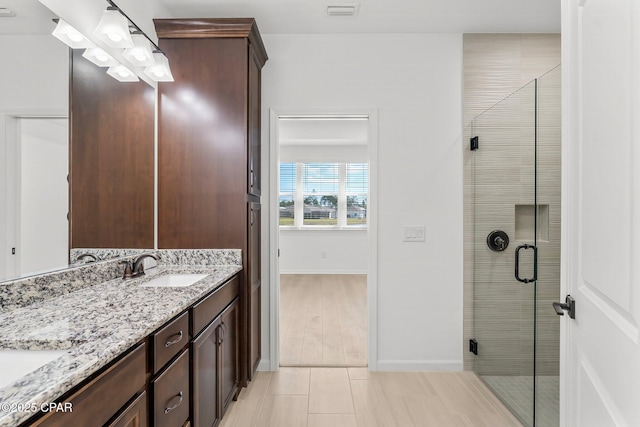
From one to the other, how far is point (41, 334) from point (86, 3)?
1.73 m

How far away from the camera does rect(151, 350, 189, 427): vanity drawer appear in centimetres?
124

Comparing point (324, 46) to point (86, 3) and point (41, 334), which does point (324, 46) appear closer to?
point (86, 3)

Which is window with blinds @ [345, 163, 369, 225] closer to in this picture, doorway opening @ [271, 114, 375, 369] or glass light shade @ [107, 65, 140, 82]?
doorway opening @ [271, 114, 375, 369]

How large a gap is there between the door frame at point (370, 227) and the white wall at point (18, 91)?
1468mm

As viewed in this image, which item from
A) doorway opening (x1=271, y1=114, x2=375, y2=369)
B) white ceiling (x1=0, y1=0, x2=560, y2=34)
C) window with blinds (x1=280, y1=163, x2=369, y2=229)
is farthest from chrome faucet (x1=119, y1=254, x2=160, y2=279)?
window with blinds (x1=280, y1=163, x2=369, y2=229)

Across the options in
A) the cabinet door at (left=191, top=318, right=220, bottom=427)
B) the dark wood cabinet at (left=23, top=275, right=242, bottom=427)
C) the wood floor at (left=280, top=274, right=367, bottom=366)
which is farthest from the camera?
the wood floor at (left=280, top=274, right=367, bottom=366)

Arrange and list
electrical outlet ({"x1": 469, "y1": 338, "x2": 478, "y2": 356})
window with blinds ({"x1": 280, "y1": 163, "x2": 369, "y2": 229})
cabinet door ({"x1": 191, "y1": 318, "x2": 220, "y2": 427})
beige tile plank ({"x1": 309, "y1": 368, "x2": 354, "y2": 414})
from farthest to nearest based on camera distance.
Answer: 1. window with blinds ({"x1": 280, "y1": 163, "x2": 369, "y2": 229})
2. electrical outlet ({"x1": 469, "y1": 338, "x2": 478, "y2": 356})
3. beige tile plank ({"x1": 309, "y1": 368, "x2": 354, "y2": 414})
4. cabinet door ({"x1": 191, "y1": 318, "x2": 220, "y2": 427})

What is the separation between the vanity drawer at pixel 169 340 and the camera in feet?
4.03

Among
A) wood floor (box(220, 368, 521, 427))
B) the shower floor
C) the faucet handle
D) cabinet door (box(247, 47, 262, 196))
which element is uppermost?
cabinet door (box(247, 47, 262, 196))

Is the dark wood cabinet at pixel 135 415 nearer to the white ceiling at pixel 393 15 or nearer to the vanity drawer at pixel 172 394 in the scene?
the vanity drawer at pixel 172 394

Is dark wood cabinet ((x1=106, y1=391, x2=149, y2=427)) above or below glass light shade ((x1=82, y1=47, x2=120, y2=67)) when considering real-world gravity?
below

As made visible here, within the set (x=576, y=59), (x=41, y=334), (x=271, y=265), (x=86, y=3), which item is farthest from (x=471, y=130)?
(x=41, y=334)

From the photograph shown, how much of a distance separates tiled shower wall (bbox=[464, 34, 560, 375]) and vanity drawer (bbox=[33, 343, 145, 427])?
2114 millimetres

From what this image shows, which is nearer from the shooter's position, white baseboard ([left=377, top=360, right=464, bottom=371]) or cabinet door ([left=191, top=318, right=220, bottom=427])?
cabinet door ([left=191, top=318, right=220, bottom=427])
